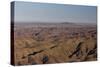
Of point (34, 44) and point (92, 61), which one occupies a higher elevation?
point (34, 44)

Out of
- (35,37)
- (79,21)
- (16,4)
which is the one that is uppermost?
(16,4)

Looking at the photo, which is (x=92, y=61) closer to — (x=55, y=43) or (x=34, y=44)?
(x=55, y=43)

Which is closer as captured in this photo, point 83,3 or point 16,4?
point 16,4
